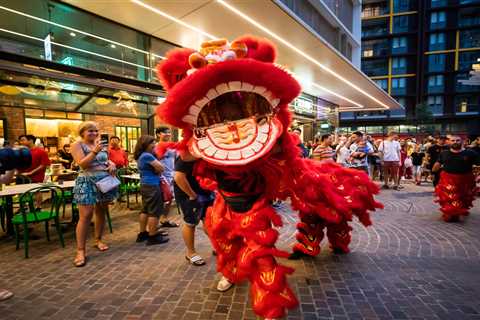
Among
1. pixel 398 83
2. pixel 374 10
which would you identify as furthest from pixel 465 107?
pixel 374 10

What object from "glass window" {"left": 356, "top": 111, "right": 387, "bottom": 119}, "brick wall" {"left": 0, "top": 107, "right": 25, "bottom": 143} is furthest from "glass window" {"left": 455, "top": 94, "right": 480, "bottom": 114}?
"brick wall" {"left": 0, "top": 107, "right": 25, "bottom": 143}

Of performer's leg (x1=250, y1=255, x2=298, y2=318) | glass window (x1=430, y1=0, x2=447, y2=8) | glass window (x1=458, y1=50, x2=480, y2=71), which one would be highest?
glass window (x1=430, y1=0, x2=447, y2=8)

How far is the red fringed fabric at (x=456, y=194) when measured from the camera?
15.9 ft

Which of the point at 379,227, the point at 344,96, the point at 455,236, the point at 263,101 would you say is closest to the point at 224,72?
the point at 263,101

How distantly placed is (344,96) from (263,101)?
56.8 feet

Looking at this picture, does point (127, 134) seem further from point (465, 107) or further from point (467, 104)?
point (467, 104)

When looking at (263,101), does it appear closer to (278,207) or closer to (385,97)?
(278,207)

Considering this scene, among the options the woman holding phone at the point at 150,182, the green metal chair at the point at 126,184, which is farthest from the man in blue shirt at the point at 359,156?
the green metal chair at the point at 126,184

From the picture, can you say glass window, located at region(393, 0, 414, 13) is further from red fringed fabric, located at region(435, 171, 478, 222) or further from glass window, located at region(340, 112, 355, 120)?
red fringed fabric, located at region(435, 171, 478, 222)

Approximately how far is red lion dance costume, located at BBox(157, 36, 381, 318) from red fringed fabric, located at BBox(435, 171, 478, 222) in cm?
449

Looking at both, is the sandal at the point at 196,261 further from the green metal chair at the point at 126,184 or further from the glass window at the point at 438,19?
the glass window at the point at 438,19

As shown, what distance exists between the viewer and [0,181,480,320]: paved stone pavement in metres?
2.33

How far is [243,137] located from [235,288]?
1.81 m

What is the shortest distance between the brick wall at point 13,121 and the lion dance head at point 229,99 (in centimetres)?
1029
